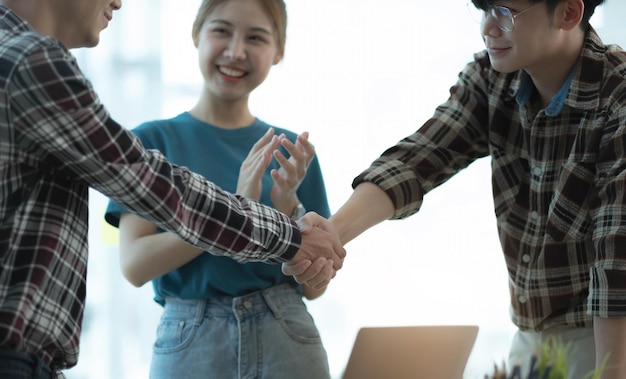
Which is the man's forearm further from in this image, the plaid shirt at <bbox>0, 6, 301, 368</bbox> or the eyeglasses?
the plaid shirt at <bbox>0, 6, 301, 368</bbox>

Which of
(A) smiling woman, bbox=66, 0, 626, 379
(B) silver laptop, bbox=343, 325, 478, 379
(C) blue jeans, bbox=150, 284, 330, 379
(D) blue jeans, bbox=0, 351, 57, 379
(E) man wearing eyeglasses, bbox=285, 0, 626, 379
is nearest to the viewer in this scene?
(D) blue jeans, bbox=0, 351, 57, 379

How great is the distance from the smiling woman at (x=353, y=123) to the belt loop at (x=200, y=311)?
5.56 feet

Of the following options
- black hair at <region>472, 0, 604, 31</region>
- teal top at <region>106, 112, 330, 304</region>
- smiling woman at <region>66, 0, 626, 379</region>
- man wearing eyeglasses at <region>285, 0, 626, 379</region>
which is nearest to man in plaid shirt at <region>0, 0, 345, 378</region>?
teal top at <region>106, 112, 330, 304</region>

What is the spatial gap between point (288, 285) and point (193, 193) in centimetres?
55

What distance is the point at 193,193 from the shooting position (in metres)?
1.50

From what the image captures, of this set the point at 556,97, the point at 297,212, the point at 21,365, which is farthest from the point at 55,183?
the point at 556,97

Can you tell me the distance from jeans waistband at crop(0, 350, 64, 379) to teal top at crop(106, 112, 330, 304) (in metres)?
0.61

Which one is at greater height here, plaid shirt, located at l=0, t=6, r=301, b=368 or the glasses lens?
the glasses lens

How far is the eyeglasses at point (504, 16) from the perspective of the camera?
1832 mm

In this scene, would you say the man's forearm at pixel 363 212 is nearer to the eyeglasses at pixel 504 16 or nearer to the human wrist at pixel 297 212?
the human wrist at pixel 297 212

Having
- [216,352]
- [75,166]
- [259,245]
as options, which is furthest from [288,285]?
[75,166]

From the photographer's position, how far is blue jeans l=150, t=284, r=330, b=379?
1849 mm

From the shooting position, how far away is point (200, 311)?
6.19ft

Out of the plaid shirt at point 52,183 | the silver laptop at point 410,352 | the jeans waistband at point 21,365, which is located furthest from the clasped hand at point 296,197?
the jeans waistband at point 21,365
